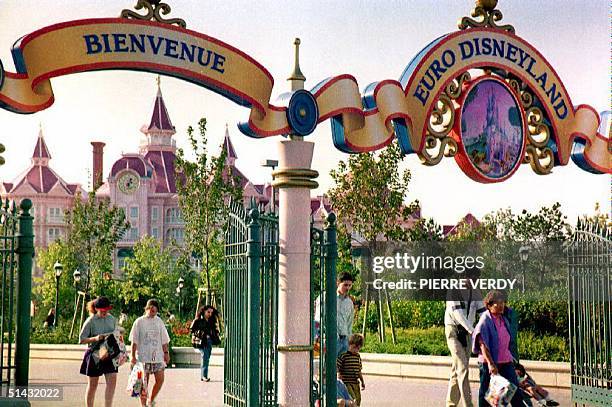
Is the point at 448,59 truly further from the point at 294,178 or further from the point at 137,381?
the point at 137,381

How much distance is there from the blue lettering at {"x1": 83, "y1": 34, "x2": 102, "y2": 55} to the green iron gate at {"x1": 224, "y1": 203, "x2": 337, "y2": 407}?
2006 millimetres

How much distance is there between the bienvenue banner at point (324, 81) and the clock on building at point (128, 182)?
69149 millimetres

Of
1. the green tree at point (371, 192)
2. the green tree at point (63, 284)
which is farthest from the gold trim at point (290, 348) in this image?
the green tree at point (63, 284)

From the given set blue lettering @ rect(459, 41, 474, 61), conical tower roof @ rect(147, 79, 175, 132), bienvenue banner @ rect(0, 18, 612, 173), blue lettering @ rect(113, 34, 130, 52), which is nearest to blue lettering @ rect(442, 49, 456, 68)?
bienvenue banner @ rect(0, 18, 612, 173)

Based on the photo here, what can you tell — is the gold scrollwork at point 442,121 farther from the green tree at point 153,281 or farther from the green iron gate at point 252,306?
the green tree at point 153,281

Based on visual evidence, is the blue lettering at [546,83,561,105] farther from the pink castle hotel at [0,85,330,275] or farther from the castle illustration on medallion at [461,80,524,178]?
the pink castle hotel at [0,85,330,275]

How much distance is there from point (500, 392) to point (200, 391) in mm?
6815

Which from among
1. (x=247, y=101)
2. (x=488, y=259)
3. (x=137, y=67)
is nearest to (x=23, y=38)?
(x=137, y=67)

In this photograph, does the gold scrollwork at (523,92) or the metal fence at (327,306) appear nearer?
the metal fence at (327,306)

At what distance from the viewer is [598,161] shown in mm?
13008

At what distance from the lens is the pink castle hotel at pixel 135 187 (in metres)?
75.9

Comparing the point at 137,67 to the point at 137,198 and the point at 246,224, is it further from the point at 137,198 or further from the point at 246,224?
the point at 137,198

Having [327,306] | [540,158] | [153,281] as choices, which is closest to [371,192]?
[540,158]

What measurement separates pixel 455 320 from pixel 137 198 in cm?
7014
